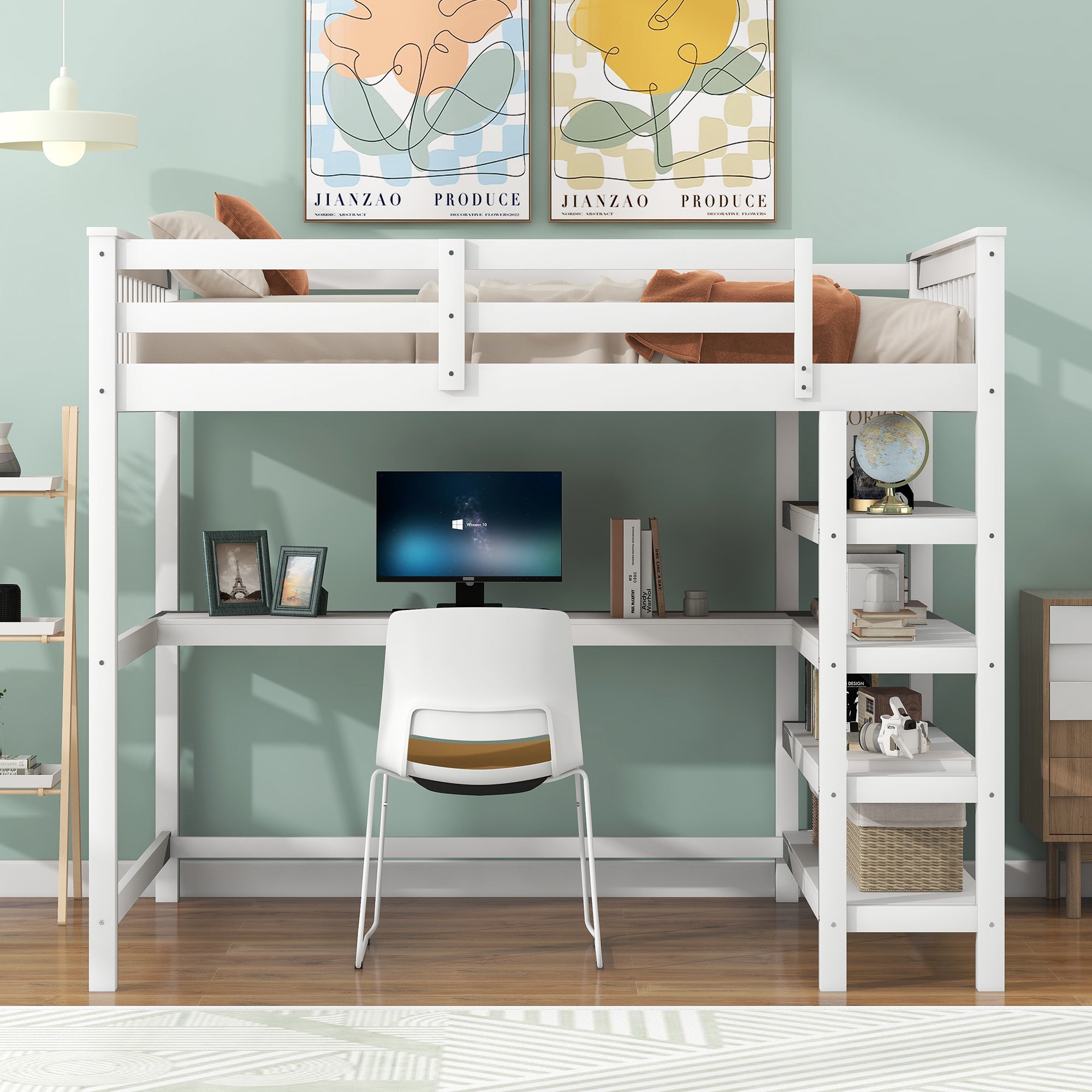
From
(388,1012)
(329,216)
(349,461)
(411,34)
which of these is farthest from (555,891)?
(411,34)

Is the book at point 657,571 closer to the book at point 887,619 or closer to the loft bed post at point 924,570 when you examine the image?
the book at point 887,619

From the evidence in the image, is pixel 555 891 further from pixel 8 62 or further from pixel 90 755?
pixel 8 62

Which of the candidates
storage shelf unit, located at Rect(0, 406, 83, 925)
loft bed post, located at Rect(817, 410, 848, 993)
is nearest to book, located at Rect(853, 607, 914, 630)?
loft bed post, located at Rect(817, 410, 848, 993)

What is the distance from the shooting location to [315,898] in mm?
3145

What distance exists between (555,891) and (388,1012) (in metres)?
0.87

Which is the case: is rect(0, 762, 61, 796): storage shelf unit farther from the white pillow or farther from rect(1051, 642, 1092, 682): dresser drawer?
rect(1051, 642, 1092, 682): dresser drawer

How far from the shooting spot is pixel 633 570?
2900 mm

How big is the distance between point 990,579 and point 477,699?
113 cm

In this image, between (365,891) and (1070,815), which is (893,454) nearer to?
(1070,815)

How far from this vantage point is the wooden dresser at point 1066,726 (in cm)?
290

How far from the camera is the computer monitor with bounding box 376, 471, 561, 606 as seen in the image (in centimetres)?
299

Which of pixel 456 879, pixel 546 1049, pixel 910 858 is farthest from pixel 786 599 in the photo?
pixel 546 1049

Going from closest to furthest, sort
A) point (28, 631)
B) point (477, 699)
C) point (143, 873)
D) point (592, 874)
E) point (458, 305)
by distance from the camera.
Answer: point (458, 305), point (477, 699), point (592, 874), point (143, 873), point (28, 631)

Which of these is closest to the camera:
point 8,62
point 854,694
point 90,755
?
point 90,755
